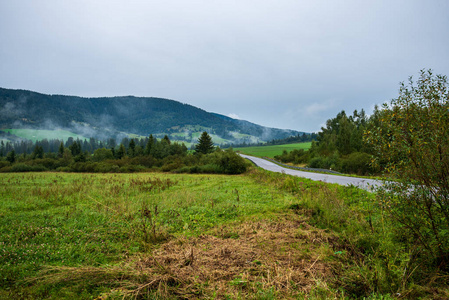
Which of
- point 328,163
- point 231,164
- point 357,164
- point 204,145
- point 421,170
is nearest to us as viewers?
point 421,170

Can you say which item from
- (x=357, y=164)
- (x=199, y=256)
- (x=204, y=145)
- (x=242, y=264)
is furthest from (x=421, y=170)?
(x=204, y=145)

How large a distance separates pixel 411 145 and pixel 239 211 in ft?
20.6

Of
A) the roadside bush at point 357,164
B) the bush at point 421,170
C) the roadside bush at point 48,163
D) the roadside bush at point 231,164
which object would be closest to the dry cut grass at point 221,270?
the bush at point 421,170

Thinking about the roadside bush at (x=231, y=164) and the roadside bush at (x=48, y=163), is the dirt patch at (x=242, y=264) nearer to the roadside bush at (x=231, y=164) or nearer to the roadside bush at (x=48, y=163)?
the roadside bush at (x=231, y=164)

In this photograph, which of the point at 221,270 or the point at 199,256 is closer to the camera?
the point at 221,270

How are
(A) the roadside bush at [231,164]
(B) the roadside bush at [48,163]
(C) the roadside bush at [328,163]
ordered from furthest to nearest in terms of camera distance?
(B) the roadside bush at [48,163], (C) the roadside bush at [328,163], (A) the roadside bush at [231,164]

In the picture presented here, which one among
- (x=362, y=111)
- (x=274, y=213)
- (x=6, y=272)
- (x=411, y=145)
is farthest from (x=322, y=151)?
(x=6, y=272)

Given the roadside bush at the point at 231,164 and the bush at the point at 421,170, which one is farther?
the roadside bush at the point at 231,164

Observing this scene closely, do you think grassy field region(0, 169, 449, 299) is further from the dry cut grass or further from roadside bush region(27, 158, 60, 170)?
roadside bush region(27, 158, 60, 170)

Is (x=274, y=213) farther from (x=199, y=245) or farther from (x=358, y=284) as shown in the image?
(x=358, y=284)

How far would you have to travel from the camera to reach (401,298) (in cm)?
323

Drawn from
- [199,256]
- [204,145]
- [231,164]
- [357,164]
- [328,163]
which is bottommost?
[231,164]

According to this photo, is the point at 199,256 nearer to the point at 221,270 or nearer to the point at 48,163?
the point at 221,270

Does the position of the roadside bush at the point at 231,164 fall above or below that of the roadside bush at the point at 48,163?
above
